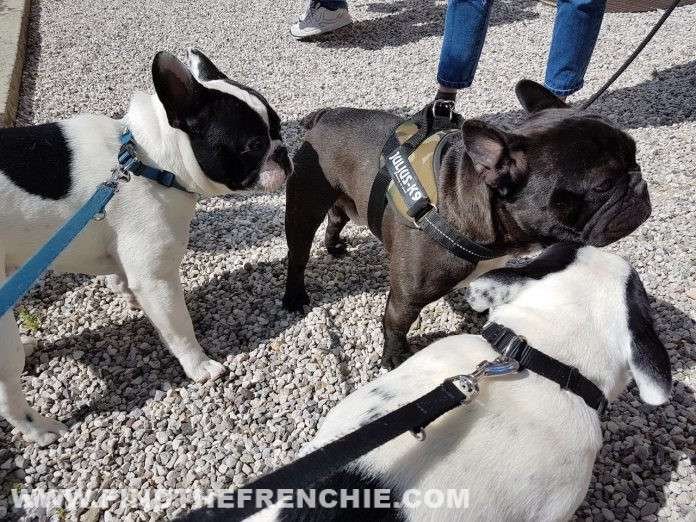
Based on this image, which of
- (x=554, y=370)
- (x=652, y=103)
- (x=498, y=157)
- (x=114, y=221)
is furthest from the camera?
(x=652, y=103)

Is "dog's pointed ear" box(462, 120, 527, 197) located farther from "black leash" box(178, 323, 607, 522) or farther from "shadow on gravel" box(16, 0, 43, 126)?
"shadow on gravel" box(16, 0, 43, 126)

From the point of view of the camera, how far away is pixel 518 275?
67.9 inches

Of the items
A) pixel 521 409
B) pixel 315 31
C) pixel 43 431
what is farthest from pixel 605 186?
pixel 315 31

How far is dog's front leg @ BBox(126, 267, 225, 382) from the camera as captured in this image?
2195 mm

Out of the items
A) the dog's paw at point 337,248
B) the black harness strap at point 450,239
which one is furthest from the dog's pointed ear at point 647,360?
the dog's paw at point 337,248

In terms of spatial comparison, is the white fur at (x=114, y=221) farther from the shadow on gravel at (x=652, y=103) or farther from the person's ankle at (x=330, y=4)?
the person's ankle at (x=330, y=4)

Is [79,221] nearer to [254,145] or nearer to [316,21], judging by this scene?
[254,145]

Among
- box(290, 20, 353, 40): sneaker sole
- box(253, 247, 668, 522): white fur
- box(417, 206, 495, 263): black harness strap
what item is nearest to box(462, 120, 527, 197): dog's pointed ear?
box(417, 206, 495, 263): black harness strap

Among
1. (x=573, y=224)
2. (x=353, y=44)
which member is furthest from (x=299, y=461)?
(x=353, y=44)

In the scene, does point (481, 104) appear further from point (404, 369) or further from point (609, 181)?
point (404, 369)

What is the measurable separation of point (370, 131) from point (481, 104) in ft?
8.46

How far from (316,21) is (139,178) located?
170 inches

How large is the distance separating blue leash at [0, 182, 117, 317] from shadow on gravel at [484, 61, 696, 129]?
3.26 metres

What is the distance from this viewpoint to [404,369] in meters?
1.61
